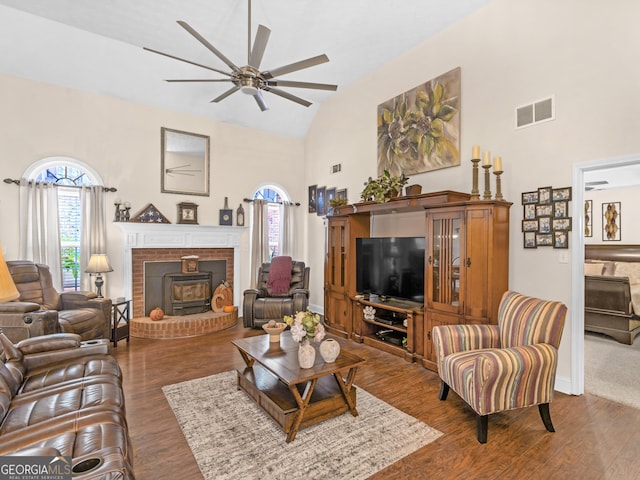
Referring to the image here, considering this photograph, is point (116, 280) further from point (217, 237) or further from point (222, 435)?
point (222, 435)

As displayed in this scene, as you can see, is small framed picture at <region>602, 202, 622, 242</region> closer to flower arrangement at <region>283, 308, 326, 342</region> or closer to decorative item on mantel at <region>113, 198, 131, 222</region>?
flower arrangement at <region>283, 308, 326, 342</region>

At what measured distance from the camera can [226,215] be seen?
607 centimetres

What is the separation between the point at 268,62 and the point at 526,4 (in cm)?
325

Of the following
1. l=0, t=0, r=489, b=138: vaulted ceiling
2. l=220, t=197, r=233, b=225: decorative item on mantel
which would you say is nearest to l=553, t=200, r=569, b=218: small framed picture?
l=0, t=0, r=489, b=138: vaulted ceiling

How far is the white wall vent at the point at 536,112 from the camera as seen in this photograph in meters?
3.24

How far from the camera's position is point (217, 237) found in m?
5.88

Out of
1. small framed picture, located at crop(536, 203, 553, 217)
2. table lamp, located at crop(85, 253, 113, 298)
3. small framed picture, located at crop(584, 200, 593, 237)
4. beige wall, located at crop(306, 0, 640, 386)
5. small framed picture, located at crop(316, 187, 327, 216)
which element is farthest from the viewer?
small framed picture, located at crop(584, 200, 593, 237)

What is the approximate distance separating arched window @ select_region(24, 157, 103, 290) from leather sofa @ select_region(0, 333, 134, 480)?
273 centimetres

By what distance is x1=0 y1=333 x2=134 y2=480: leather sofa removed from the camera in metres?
1.39

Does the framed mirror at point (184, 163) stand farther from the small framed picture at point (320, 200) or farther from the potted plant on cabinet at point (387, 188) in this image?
the potted plant on cabinet at point (387, 188)

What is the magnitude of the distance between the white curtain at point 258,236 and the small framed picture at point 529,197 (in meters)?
4.35

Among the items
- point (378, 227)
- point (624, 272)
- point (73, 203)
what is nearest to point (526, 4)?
point (378, 227)

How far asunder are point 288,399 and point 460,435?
130cm

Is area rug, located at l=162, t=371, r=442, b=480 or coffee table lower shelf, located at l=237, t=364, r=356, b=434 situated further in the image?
coffee table lower shelf, located at l=237, t=364, r=356, b=434
